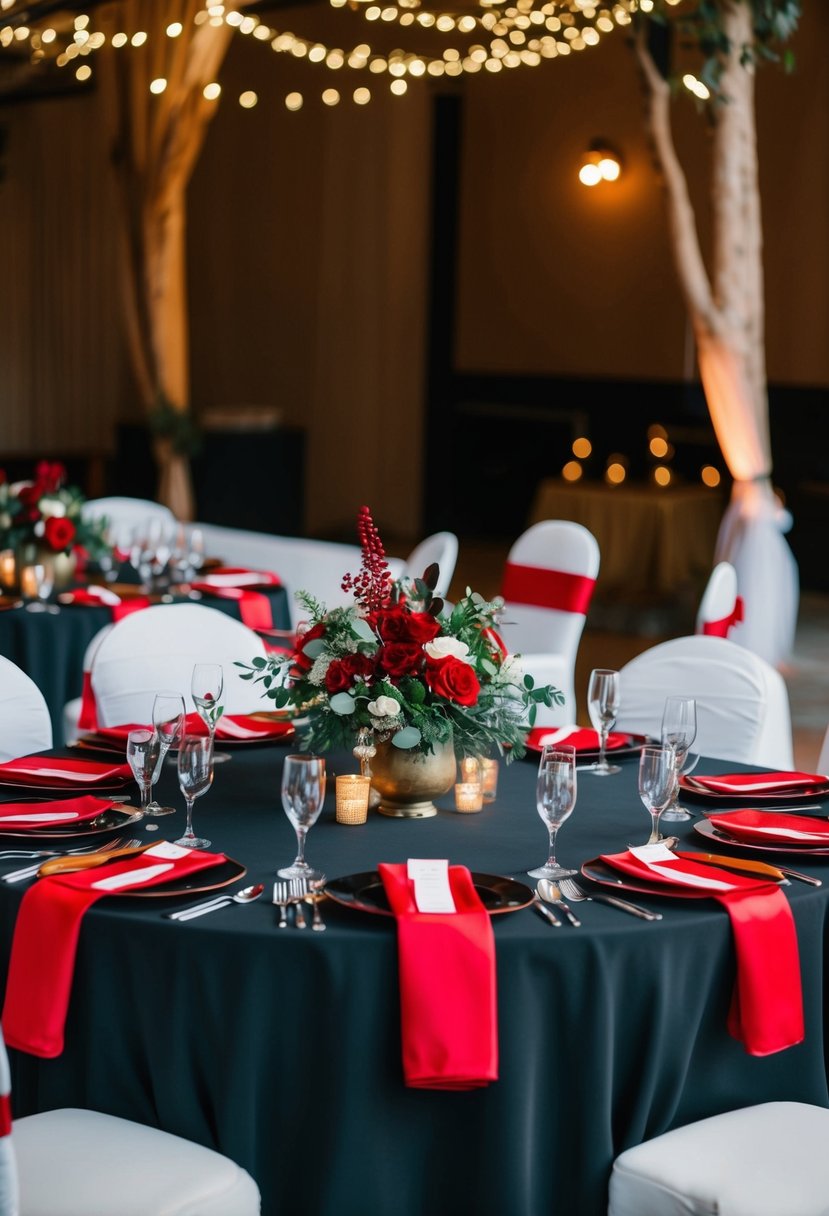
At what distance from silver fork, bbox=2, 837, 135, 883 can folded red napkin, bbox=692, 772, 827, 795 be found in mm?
1093

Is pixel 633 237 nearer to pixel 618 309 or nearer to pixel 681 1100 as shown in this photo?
pixel 618 309

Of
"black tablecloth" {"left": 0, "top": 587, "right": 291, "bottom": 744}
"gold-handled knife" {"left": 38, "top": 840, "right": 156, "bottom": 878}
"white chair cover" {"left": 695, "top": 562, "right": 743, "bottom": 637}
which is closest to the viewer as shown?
"gold-handled knife" {"left": 38, "top": 840, "right": 156, "bottom": 878}

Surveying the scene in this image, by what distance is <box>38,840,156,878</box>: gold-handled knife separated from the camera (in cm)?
228

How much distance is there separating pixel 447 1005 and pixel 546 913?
0.22 metres

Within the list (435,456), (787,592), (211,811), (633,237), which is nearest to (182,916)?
(211,811)

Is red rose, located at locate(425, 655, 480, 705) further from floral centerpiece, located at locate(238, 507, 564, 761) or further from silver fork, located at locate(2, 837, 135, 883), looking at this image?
silver fork, located at locate(2, 837, 135, 883)

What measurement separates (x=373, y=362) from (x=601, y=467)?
230 cm

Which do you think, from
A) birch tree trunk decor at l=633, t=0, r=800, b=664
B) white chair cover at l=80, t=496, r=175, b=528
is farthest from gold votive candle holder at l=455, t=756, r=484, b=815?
birch tree trunk decor at l=633, t=0, r=800, b=664

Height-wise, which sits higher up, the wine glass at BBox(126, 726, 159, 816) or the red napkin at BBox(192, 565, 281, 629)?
the wine glass at BBox(126, 726, 159, 816)

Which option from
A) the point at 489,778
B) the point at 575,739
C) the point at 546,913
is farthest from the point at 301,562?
the point at 546,913

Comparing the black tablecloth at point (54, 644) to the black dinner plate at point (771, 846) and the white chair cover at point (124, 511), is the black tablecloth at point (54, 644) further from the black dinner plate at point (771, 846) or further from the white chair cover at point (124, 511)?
the black dinner plate at point (771, 846)

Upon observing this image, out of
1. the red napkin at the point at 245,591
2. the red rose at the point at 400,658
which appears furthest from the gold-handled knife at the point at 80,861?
the red napkin at the point at 245,591

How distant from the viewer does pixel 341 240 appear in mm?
12742

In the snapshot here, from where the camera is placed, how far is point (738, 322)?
7488 millimetres
